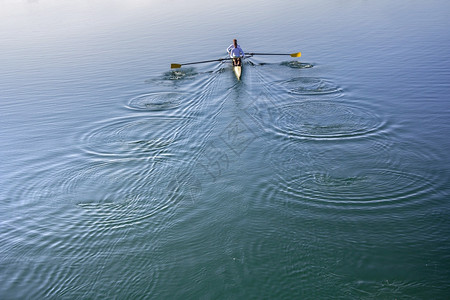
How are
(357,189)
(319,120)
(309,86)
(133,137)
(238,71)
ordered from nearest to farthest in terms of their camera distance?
(357,189)
(133,137)
(319,120)
(309,86)
(238,71)

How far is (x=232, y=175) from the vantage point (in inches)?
711

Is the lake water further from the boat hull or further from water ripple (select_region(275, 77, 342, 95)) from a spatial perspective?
the boat hull

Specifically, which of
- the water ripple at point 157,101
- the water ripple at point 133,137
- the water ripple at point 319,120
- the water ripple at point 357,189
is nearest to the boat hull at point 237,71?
the water ripple at point 157,101

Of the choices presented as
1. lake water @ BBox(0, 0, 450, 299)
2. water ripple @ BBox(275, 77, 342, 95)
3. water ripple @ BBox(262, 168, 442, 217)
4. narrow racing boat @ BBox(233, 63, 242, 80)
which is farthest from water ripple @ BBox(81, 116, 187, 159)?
water ripple @ BBox(275, 77, 342, 95)

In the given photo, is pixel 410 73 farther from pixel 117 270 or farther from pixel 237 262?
pixel 117 270

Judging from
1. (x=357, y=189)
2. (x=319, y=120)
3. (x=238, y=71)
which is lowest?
(x=357, y=189)

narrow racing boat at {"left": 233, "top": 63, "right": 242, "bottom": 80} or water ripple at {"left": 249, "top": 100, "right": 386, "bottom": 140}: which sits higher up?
narrow racing boat at {"left": 233, "top": 63, "right": 242, "bottom": 80}

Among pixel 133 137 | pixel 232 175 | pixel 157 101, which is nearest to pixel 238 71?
pixel 157 101

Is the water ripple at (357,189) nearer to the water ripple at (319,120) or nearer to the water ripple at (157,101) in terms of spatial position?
the water ripple at (319,120)

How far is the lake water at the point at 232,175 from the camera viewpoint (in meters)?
13.3

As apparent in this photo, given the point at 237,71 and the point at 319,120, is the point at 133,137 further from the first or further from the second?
the point at 237,71

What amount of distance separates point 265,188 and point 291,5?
42024mm

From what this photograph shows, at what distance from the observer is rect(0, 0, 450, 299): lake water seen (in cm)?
1330

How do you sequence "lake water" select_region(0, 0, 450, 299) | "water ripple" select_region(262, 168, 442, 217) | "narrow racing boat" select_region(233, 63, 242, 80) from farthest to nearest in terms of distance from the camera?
"narrow racing boat" select_region(233, 63, 242, 80) → "water ripple" select_region(262, 168, 442, 217) → "lake water" select_region(0, 0, 450, 299)
